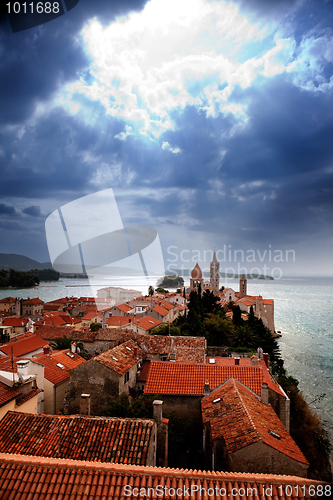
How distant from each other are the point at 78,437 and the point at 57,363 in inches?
346

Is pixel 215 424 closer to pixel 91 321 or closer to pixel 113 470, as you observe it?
pixel 113 470

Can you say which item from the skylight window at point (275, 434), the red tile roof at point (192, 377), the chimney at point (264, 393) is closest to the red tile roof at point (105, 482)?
the skylight window at point (275, 434)

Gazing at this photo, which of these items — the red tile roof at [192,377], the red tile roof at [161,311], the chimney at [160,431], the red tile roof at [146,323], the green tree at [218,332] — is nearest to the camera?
the chimney at [160,431]

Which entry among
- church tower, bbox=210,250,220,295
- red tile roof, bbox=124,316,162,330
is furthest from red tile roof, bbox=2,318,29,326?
church tower, bbox=210,250,220,295

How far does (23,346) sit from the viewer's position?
69.6 feet

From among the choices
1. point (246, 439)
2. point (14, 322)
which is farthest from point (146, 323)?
point (246, 439)

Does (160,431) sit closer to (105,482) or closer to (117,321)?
(105,482)

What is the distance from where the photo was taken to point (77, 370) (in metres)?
11.5

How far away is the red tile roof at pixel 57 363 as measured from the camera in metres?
13.2

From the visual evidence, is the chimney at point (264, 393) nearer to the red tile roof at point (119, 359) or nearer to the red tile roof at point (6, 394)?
the red tile roof at point (119, 359)

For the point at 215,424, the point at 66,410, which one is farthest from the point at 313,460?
the point at 66,410

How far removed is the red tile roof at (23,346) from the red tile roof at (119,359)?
8.93 meters

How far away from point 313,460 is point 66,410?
1232cm

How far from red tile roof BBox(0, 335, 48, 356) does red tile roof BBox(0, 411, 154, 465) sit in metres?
13.8
